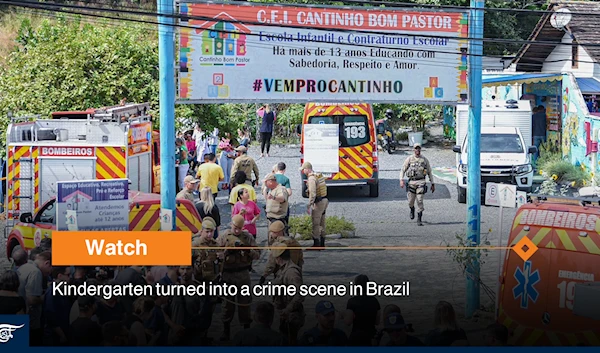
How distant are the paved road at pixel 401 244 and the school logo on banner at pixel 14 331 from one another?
16.3 ft

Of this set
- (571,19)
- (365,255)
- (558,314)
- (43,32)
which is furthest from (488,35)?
(558,314)

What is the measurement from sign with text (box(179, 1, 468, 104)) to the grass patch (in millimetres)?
5256

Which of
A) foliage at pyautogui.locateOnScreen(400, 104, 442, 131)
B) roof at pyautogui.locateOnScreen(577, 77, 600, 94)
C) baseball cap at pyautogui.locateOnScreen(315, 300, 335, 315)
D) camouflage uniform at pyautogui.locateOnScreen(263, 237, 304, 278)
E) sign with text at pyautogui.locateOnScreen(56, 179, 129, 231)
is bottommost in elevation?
baseball cap at pyautogui.locateOnScreen(315, 300, 335, 315)

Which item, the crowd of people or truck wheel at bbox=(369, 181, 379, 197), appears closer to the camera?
the crowd of people

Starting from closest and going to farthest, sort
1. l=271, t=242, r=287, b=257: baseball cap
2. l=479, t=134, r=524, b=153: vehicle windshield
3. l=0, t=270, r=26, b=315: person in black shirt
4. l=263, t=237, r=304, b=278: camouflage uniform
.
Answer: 1. l=0, t=270, r=26, b=315: person in black shirt
2. l=271, t=242, r=287, b=257: baseball cap
3. l=263, t=237, r=304, b=278: camouflage uniform
4. l=479, t=134, r=524, b=153: vehicle windshield

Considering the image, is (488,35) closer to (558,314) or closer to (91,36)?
(91,36)

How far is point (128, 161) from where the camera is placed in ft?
64.5

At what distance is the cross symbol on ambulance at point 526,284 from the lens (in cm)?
1057

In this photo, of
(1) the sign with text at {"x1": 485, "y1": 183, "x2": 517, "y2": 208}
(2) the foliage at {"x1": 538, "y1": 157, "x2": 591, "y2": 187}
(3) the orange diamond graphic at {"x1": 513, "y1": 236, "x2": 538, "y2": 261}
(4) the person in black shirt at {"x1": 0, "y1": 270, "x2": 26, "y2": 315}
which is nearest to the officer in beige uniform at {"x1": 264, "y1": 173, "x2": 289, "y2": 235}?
(1) the sign with text at {"x1": 485, "y1": 183, "x2": 517, "y2": 208}

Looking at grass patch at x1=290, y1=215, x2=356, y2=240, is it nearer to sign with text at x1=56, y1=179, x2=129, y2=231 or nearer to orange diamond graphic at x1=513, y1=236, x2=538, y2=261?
sign with text at x1=56, y1=179, x2=129, y2=231

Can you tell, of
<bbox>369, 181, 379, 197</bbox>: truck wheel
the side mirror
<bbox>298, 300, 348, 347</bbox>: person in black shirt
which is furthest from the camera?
<bbox>369, 181, 379, 197</bbox>: truck wheel

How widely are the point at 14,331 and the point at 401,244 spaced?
11057 mm

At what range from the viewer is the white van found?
2406 centimetres

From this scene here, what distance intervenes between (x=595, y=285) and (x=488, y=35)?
3328 cm
